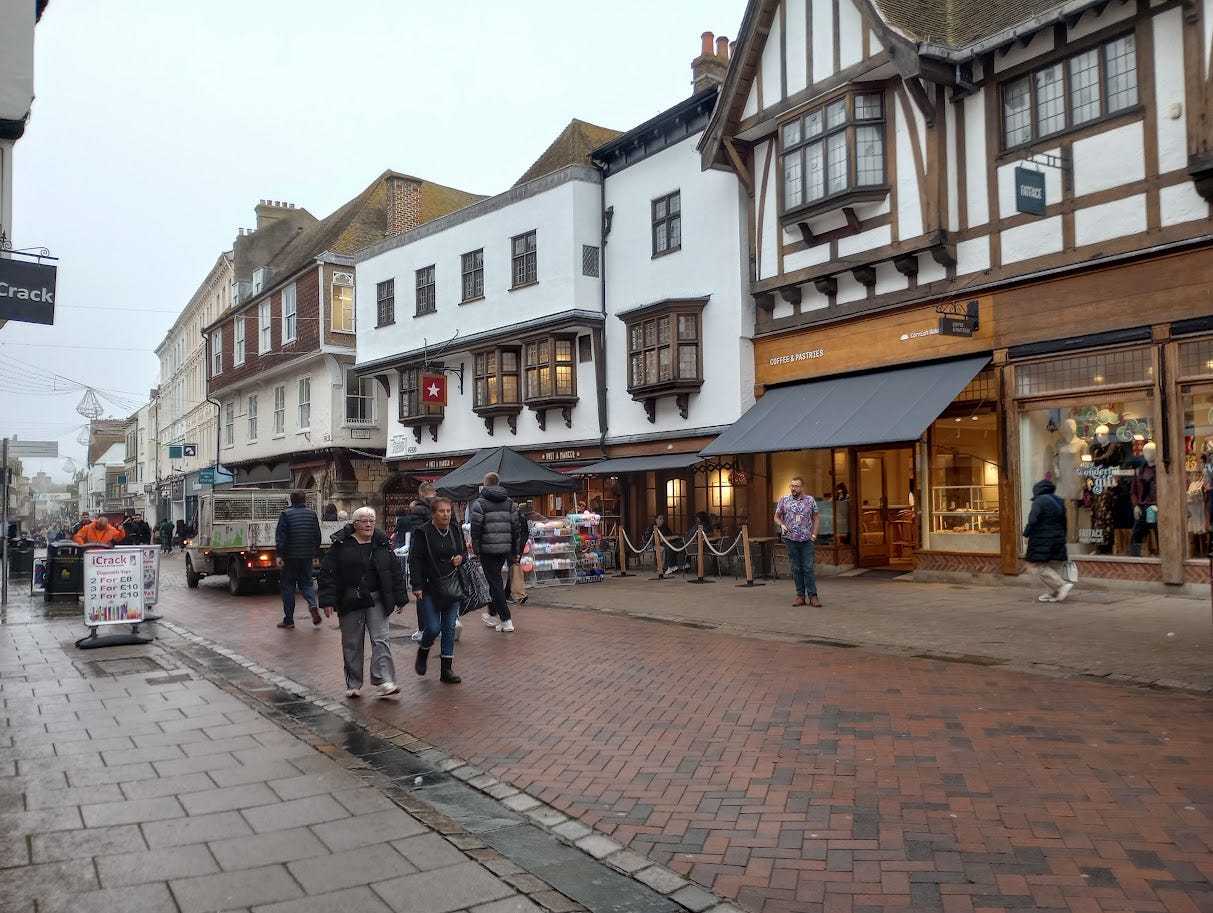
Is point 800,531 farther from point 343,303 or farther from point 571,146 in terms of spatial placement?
point 343,303

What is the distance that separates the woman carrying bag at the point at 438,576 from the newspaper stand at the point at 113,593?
4906 millimetres

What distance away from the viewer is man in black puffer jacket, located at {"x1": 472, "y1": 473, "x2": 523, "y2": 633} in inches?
454

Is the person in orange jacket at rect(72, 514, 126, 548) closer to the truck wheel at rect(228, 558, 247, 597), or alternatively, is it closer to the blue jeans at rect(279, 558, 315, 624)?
the truck wheel at rect(228, 558, 247, 597)

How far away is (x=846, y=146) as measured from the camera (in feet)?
49.8

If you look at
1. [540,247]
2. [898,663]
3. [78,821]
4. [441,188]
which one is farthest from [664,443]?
[441,188]

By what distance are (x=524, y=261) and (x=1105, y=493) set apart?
48.4 feet

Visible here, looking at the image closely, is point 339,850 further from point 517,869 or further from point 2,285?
point 2,285

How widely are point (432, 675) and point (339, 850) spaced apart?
14.7ft

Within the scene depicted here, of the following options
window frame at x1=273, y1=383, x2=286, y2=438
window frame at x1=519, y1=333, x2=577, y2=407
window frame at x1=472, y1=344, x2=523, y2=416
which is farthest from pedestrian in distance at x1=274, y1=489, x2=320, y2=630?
window frame at x1=273, y1=383, x2=286, y2=438

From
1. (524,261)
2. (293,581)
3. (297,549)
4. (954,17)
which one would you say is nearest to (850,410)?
(954,17)

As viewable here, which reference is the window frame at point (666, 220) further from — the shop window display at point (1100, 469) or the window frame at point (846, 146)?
the shop window display at point (1100, 469)

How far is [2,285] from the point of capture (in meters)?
10.9

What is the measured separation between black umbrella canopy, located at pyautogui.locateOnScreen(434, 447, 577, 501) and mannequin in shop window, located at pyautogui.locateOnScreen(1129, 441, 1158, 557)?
9.81 m

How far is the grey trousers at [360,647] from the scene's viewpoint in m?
Answer: 7.91
